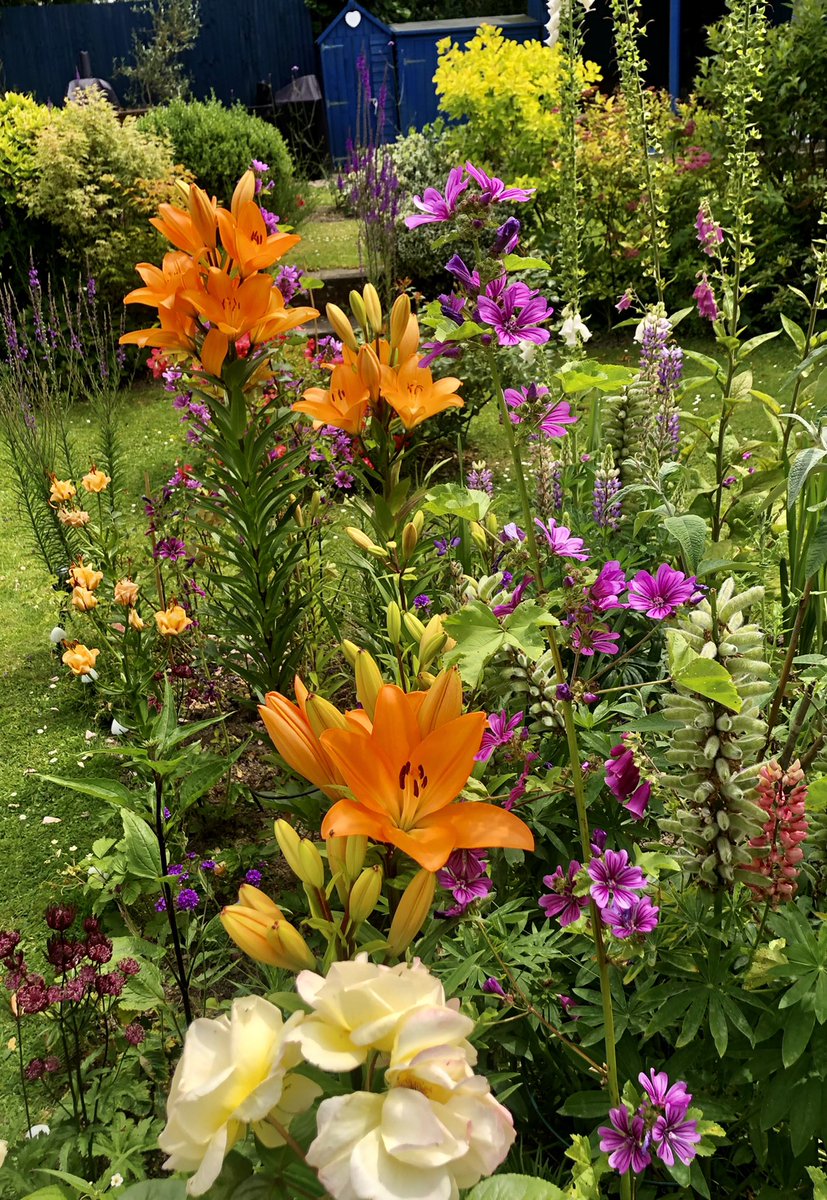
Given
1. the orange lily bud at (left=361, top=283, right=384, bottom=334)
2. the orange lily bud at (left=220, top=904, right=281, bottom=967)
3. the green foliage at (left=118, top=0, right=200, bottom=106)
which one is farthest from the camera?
the green foliage at (left=118, top=0, right=200, bottom=106)

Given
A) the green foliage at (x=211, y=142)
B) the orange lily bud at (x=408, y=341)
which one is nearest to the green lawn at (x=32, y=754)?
the orange lily bud at (x=408, y=341)

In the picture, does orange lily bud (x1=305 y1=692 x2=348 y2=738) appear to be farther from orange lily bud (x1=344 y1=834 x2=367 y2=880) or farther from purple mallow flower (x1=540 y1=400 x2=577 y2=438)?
purple mallow flower (x1=540 y1=400 x2=577 y2=438)

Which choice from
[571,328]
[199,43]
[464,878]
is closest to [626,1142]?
[464,878]

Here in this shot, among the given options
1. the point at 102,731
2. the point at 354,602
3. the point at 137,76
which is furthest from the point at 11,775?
the point at 137,76

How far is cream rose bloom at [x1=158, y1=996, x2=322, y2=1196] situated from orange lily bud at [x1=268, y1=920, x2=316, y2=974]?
0.36ft

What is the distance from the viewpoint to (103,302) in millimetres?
6918

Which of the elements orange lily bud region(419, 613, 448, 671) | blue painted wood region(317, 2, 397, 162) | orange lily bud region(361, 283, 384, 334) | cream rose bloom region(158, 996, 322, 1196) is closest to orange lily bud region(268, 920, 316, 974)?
cream rose bloom region(158, 996, 322, 1196)

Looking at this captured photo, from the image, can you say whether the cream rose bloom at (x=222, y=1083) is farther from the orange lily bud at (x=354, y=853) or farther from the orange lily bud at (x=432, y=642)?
the orange lily bud at (x=432, y=642)

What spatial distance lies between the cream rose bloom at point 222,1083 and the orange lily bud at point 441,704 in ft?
0.96

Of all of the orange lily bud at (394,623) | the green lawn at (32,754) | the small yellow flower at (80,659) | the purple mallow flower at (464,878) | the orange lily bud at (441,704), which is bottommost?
the green lawn at (32,754)

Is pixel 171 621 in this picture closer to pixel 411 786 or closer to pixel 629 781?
pixel 629 781

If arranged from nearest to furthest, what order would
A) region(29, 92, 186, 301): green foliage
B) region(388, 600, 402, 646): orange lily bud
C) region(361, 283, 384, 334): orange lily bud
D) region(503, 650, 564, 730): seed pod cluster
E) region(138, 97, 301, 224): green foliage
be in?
region(388, 600, 402, 646): orange lily bud < region(503, 650, 564, 730): seed pod cluster < region(361, 283, 384, 334): orange lily bud < region(29, 92, 186, 301): green foliage < region(138, 97, 301, 224): green foliage

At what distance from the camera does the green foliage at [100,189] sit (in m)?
6.46

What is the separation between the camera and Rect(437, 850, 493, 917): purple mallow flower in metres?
1.18
